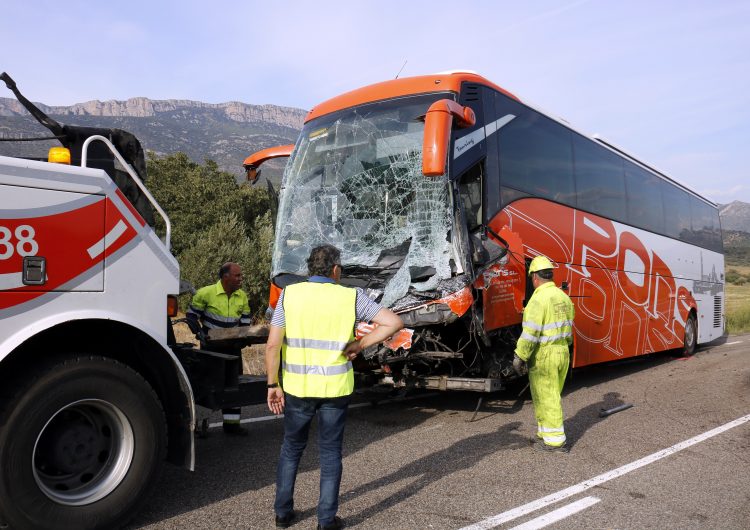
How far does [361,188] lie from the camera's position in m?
6.92

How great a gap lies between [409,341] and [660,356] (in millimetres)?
10610

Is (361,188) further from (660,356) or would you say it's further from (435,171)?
(660,356)

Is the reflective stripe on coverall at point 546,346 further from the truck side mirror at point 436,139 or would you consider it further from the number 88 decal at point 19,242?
the number 88 decal at point 19,242

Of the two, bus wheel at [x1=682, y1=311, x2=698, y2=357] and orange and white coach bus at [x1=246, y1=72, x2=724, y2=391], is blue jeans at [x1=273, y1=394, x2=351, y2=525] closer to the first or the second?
orange and white coach bus at [x1=246, y1=72, x2=724, y2=391]

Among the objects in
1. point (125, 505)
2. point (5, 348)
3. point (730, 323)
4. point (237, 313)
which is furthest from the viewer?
point (730, 323)

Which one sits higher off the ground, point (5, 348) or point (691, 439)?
point (5, 348)

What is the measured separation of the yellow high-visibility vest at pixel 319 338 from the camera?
11.9ft

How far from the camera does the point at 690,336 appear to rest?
14.2 meters

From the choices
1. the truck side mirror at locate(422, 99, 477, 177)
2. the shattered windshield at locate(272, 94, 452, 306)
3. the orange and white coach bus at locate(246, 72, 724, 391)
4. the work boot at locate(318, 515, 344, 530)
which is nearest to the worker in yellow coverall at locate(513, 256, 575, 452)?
the orange and white coach bus at locate(246, 72, 724, 391)

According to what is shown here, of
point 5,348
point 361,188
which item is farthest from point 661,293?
point 5,348

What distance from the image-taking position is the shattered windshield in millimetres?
6434

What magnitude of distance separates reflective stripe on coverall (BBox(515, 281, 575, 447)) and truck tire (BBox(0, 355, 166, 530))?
3472 millimetres

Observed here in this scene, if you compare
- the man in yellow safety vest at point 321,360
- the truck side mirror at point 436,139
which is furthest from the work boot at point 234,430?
the truck side mirror at point 436,139

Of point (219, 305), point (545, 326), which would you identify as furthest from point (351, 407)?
point (545, 326)
